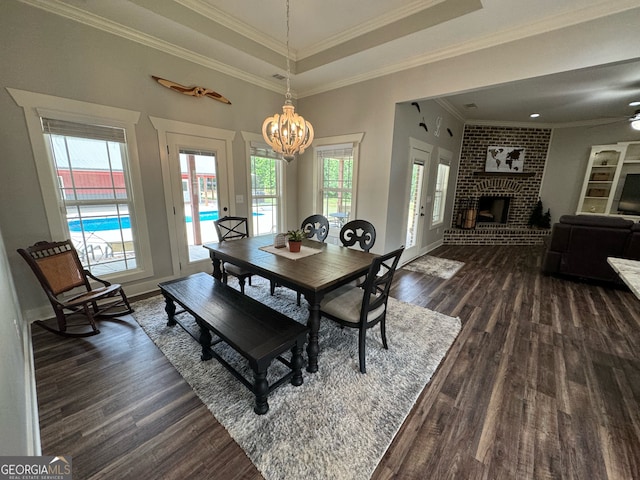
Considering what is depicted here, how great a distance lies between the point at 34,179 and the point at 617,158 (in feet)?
32.2

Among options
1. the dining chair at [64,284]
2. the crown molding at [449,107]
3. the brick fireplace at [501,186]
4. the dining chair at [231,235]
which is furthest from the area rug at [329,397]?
the brick fireplace at [501,186]

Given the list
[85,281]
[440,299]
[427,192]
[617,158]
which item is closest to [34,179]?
[85,281]

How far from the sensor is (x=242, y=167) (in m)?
3.85

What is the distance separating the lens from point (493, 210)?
6789 mm

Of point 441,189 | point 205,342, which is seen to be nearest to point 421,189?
point 441,189

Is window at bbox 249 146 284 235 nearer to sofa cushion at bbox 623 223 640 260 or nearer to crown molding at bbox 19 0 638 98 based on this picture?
crown molding at bbox 19 0 638 98

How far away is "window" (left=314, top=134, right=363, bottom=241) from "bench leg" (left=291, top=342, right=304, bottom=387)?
105 inches

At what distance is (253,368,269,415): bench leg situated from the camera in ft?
4.95

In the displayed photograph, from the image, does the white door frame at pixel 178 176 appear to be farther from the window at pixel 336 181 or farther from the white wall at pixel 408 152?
the white wall at pixel 408 152

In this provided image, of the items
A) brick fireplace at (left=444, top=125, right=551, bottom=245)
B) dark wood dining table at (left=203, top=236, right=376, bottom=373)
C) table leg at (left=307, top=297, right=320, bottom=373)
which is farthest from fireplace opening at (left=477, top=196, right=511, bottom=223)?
table leg at (left=307, top=297, right=320, bottom=373)

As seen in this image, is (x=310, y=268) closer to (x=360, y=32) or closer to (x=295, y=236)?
(x=295, y=236)

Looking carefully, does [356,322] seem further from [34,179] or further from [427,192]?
[427,192]

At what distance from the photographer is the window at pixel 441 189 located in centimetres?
516

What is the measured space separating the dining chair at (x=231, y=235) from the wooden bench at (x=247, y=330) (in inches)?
18.1
